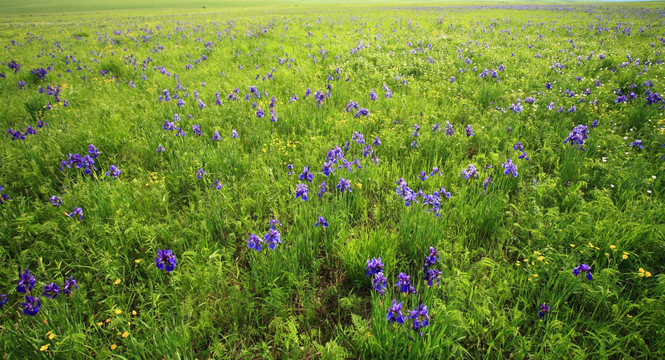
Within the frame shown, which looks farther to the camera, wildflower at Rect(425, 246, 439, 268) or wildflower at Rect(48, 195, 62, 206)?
wildflower at Rect(48, 195, 62, 206)

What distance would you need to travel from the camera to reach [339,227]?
3.12 m

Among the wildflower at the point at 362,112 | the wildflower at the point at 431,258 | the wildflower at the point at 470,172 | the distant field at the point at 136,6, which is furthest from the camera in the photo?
the distant field at the point at 136,6

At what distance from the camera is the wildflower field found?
84.4 inches

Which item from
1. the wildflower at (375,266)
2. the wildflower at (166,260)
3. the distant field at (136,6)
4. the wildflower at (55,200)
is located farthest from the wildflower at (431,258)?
the distant field at (136,6)

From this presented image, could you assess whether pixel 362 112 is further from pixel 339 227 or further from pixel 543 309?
pixel 543 309

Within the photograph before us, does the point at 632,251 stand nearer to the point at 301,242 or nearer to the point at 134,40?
the point at 301,242

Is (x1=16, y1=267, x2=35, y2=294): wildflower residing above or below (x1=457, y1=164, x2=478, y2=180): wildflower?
below

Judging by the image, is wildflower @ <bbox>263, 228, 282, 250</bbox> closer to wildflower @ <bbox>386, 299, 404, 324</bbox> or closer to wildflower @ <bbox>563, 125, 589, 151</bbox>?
wildflower @ <bbox>386, 299, 404, 324</bbox>

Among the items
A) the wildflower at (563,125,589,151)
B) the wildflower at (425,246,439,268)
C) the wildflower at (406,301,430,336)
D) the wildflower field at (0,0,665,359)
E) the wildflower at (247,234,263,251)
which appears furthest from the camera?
the wildflower at (563,125,589,151)

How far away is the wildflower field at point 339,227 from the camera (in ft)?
7.03

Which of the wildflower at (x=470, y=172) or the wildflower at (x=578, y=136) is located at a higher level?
the wildflower at (x=578, y=136)

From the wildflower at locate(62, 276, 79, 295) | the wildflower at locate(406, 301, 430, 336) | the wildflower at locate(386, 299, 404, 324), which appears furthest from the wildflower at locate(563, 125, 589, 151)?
the wildflower at locate(62, 276, 79, 295)

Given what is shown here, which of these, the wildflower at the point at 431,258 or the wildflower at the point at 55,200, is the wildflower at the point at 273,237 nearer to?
the wildflower at the point at 431,258

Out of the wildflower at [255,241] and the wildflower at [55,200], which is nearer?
the wildflower at [255,241]
